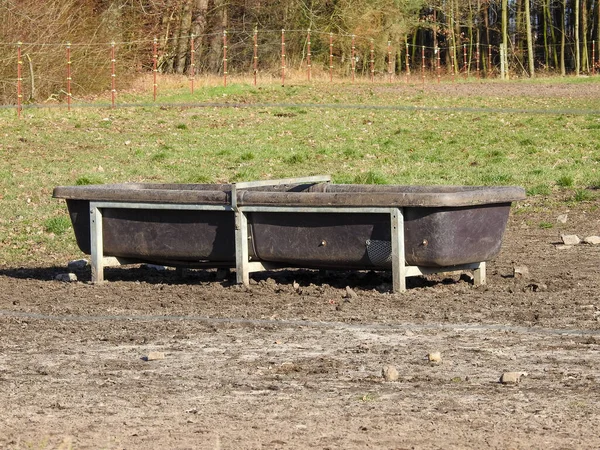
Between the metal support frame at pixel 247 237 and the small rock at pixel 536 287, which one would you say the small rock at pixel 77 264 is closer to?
the metal support frame at pixel 247 237

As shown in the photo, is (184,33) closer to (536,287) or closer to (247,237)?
(247,237)

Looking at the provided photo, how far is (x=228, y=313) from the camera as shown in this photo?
8.10 metres

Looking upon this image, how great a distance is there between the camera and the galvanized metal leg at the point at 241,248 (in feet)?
29.5

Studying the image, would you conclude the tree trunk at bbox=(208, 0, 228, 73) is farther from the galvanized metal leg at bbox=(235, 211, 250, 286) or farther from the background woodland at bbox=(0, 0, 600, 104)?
the galvanized metal leg at bbox=(235, 211, 250, 286)

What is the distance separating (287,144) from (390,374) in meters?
14.4

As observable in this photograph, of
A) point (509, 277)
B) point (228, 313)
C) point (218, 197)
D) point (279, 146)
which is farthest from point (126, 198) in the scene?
point (279, 146)

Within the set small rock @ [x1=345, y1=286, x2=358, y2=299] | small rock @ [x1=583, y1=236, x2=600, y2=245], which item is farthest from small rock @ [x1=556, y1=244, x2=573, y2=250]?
small rock @ [x1=345, y1=286, x2=358, y2=299]

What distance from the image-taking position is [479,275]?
8.97 meters

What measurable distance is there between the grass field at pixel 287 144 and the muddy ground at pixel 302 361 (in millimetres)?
3274

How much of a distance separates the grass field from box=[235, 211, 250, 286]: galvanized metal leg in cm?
298

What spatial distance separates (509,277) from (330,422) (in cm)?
462

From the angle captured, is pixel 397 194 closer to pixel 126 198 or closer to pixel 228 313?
pixel 228 313

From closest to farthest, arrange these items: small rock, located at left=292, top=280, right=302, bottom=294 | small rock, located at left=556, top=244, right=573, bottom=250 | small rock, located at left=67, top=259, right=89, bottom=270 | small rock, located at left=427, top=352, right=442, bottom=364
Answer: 1. small rock, located at left=427, top=352, right=442, bottom=364
2. small rock, located at left=292, top=280, right=302, bottom=294
3. small rock, located at left=67, top=259, right=89, bottom=270
4. small rock, located at left=556, top=244, right=573, bottom=250

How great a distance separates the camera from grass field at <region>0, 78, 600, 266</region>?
15195mm
